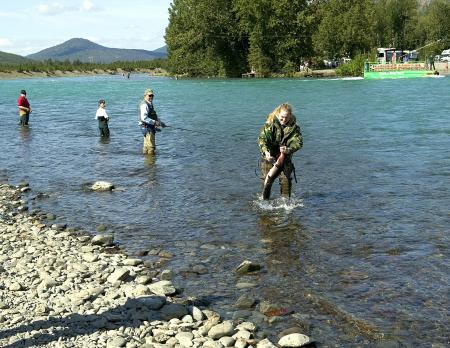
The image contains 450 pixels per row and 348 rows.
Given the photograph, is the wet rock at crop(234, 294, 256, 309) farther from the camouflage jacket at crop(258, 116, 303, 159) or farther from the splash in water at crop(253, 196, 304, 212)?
the splash in water at crop(253, 196, 304, 212)

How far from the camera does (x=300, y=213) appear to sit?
42.0 ft

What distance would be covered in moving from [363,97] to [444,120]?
19.8 metres

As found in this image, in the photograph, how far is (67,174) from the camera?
18672mm

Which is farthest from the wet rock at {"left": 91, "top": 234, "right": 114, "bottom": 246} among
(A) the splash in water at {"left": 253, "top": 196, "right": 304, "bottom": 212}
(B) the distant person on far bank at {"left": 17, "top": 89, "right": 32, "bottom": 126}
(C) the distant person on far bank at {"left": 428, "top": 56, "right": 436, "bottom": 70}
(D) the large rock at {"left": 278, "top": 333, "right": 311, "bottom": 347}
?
(C) the distant person on far bank at {"left": 428, "top": 56, "right": 436, "bottom": 70}

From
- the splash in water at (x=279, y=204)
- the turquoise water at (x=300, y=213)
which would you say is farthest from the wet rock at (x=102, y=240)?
the splash in water at (x=279, y=204)

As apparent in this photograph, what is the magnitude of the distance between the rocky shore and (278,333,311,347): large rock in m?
0.01

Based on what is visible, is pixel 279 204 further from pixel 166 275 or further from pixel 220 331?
pixel 220 331

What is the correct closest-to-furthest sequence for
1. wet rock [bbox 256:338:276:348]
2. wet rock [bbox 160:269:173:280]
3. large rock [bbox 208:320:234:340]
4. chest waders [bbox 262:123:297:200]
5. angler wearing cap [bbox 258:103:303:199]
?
wet rock [bbox 256:338:276:348] → large rock [bbox 208:320:234:340] → wet rock [bbox 160:269:173:280] → angler wearing cap [bbox 258:103:303:199] → chest waders [bbox 262:123:297:200]

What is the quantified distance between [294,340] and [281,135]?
5.83m

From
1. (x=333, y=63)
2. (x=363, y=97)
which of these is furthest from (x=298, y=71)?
(x=363, y=97)

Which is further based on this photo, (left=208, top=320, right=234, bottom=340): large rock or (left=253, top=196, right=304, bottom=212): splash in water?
(left=253, top=196, right=304, bottom=212): splash in water

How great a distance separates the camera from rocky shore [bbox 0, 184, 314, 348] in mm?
6719

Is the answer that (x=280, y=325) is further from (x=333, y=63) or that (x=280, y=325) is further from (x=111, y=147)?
(x=333, y=63)

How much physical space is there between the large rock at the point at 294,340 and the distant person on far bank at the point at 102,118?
19775 mm
